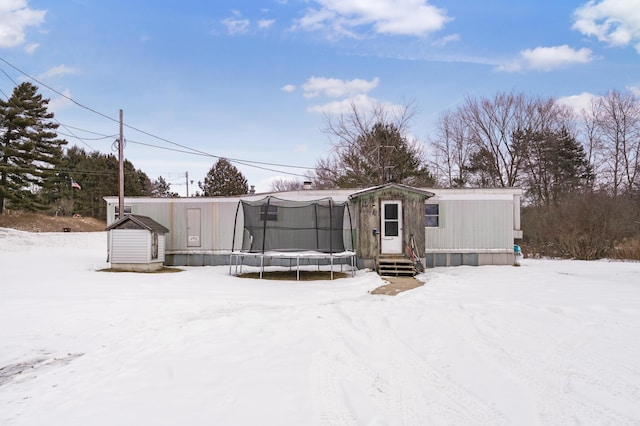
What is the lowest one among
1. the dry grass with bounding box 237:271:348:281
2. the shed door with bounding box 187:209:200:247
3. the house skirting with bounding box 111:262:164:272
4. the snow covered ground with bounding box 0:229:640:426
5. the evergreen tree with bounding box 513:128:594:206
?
the dry grass with bounding box 237:271:348:281

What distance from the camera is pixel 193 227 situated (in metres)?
14.2

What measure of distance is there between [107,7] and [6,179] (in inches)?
854

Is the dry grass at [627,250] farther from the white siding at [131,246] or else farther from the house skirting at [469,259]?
the white siding at [131,246]

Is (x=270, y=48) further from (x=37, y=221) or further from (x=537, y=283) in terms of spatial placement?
(x=37, y=221)

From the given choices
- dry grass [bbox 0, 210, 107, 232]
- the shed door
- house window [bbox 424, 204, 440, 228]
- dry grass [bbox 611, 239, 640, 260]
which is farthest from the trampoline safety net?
dry grass [bbox 0, 210, 107, 232]

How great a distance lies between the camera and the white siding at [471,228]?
13242mm

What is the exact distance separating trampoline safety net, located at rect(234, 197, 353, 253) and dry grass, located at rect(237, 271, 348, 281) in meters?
0.77

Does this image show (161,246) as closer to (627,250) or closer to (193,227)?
(193,227)

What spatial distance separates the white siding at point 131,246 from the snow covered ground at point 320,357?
4.08 m

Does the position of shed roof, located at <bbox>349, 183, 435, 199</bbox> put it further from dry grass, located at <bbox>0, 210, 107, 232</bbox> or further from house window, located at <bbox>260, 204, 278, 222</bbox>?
dry grass, located at <bbox>0, 210, 107, 232</bbox>

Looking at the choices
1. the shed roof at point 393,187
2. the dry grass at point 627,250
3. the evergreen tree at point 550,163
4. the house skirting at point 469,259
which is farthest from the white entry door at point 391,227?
the evergreen tree at point 550,163

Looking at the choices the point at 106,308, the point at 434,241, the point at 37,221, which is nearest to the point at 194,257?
the point at 106,308

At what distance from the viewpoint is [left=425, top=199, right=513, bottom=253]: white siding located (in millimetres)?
13242

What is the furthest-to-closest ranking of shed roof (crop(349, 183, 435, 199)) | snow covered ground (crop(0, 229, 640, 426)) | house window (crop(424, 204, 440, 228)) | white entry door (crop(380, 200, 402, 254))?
house window (crop(424, 204, 440, 228))
white entry door (crop(380, 200, 402, 254))
shed roof (crop(349, 183, 435, 199))
snow covered ground (crop(0, 229, 640, 426))
